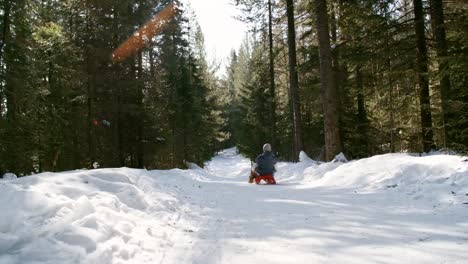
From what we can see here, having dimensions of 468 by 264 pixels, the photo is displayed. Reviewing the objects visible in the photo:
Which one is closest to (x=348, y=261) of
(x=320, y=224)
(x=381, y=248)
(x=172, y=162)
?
(x=381, y=248)

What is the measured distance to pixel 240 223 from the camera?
5754 mm

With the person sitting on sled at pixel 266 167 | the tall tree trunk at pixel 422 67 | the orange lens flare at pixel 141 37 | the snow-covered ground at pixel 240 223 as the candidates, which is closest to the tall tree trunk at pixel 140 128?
the orange lens flare at pixel 141 37

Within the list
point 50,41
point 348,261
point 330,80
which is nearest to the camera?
point 348,261

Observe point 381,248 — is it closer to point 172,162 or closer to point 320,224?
point 320,224

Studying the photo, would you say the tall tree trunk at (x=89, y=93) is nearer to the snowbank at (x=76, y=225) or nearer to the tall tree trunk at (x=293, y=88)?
the tall tree trunk at (x=293, y=88)

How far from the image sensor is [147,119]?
22938mm

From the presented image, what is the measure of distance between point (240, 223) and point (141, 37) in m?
20.6

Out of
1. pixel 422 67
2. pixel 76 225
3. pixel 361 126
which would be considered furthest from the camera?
pixel 361 126

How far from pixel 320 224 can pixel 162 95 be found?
21.9 metres

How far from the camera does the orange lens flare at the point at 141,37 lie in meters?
21.9


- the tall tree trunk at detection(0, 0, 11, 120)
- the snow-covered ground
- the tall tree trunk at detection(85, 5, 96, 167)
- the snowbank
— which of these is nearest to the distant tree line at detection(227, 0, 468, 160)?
the snow-covered ground

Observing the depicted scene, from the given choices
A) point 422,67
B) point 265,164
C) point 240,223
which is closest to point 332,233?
point 240,223

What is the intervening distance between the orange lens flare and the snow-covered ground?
15.2m

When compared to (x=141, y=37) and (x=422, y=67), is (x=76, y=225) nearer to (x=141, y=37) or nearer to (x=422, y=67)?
(x=422, y=67)
